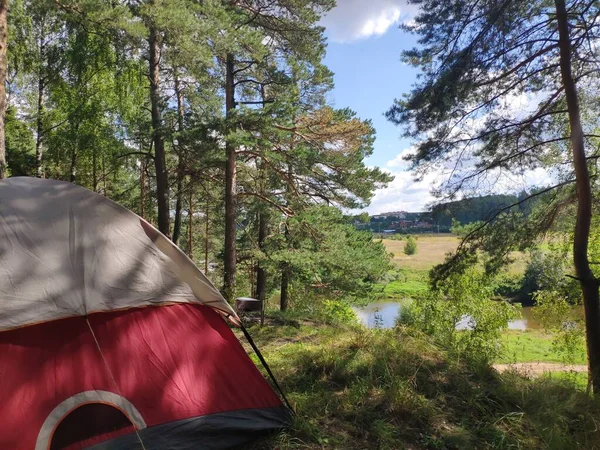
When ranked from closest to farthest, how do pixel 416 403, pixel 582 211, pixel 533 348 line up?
pixel 416 403, pixel 582 211, pixel 533 348

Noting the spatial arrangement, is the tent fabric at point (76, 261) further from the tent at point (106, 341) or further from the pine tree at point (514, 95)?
the pine tree at point (514, 95)


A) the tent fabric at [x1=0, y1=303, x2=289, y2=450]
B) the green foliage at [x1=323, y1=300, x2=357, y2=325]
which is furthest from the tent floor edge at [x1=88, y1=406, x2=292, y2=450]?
the green foliage at [x1=323, y1=300, x2=357, y2=325]

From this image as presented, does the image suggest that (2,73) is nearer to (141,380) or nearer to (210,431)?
(141,380)

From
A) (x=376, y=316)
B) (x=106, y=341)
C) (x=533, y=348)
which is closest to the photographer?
(x=106, y=341)

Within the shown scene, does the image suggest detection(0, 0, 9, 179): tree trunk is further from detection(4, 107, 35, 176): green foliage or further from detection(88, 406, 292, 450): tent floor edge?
detection(4, 107, 35, 176): green foliage

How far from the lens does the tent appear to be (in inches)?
100.0

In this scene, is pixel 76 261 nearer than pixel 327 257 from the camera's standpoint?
Yes

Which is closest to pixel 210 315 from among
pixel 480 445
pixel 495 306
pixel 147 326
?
pixel 147 326

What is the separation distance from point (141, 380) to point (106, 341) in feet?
1.28

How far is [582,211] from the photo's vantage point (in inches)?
233

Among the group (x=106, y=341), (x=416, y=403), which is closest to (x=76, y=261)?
(x=106, y=341)

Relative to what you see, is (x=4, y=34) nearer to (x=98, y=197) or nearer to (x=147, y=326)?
(x=98, y=197)

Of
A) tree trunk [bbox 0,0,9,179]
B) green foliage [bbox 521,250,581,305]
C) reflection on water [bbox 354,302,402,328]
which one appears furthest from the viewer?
green foliage [bbox 521,250,581,305]

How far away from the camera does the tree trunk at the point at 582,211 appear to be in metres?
5.65
